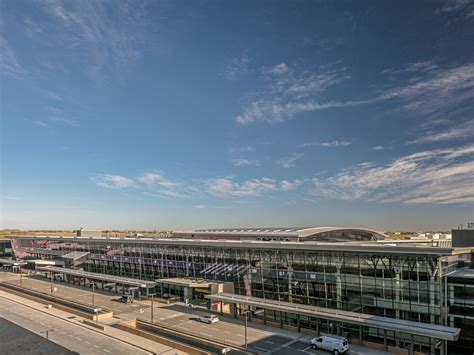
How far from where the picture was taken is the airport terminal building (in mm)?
41344

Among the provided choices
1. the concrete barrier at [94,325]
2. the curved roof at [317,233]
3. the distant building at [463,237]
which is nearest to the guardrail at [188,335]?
the concrete barrier at [94,325]

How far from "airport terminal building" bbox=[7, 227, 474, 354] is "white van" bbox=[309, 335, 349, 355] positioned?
2637 mm

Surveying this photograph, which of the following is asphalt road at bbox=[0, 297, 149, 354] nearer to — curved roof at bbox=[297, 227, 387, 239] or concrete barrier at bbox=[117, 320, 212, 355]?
concrete barrier at bbox=[117, 320, 212, 355]

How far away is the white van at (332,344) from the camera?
40656 mm

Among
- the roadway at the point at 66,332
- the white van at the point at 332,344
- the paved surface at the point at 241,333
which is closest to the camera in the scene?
the white van at the point at 332,344

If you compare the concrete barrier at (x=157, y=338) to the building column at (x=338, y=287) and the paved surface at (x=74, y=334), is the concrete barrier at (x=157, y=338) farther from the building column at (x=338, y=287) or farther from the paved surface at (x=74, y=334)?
the building column at (x=338, y=287)

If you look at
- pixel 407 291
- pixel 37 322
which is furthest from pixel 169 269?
pixel 407 291

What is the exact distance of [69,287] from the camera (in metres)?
86.9

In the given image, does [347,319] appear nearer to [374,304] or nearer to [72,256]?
[374,304]

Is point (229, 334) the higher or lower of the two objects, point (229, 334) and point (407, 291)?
the lower

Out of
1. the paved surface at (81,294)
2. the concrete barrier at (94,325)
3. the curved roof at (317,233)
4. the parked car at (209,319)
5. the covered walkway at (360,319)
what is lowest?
the paved surface at (81,294)

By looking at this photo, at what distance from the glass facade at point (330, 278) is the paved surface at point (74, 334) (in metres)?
18.1

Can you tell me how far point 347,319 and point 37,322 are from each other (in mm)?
44676

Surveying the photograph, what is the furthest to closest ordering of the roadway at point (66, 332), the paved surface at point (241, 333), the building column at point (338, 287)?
the building column at point (338, 287)
the roadway at point (66, 332)
the paved surface at point (241, 333)
